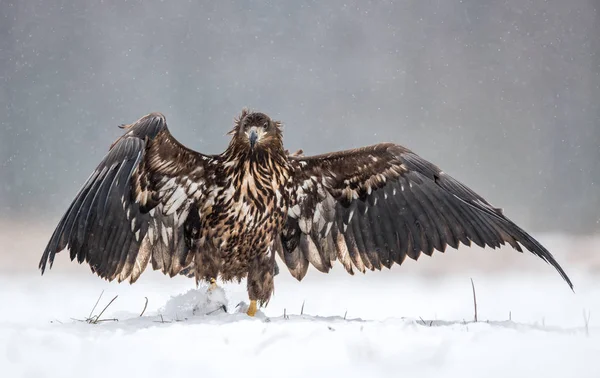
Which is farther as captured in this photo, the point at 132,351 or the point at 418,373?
the point at 132,351

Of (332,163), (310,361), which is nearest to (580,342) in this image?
(310,361)

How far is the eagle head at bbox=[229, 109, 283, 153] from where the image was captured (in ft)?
14.9

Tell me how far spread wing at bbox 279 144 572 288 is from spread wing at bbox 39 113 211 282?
2.74ft

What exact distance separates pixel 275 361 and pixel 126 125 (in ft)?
6.86

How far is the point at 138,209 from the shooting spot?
15.3 feet

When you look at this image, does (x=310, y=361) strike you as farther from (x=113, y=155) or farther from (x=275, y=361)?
(x=113, y=155)

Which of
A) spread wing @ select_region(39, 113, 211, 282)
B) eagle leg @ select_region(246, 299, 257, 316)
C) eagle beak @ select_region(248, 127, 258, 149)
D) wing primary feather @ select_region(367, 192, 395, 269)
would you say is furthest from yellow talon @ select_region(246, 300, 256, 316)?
eagle beak @ select_region(248, 127, 258, 149)

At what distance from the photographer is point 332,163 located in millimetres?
4828

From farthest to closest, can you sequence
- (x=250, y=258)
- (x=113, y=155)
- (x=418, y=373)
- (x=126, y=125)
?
(x=250, y=258)
(x=126, y=125)
(x=113, y=155)
(x=418, y=373)

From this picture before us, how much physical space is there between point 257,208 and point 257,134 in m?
0.53

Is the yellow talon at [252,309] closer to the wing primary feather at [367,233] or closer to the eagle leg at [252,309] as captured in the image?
the eagle leg at [252,309]

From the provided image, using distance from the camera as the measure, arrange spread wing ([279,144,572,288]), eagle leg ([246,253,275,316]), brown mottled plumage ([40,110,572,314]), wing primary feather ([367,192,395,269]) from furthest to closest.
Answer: wing primary feather ([367,192,395,269]), eagle leg ([246,253,275,316]), spread wing ([279,144,572,288]), brown mottled plumage ([40,110,572,314])

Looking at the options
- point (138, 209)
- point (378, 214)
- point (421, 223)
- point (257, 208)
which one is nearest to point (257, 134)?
point (257, 208)

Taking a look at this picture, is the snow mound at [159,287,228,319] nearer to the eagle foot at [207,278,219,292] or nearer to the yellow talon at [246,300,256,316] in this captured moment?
the eagle foot at [207,278,219,292]
